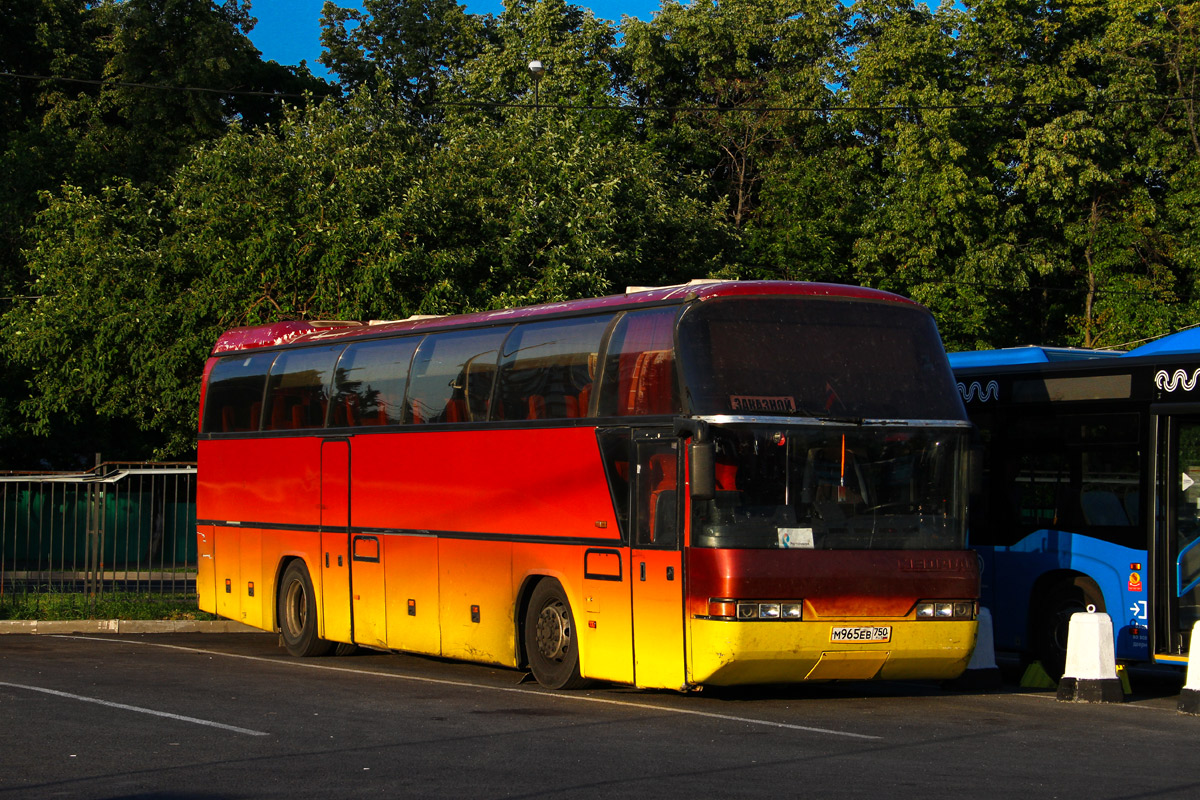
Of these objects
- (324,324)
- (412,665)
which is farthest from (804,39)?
(412,665)

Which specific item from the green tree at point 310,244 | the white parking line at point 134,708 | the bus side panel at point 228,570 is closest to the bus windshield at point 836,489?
the white parking line at point 134,708

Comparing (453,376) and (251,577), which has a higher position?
(453,376)

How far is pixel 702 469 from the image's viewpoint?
10961 mm

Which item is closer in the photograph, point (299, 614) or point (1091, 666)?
point (1091, 666)

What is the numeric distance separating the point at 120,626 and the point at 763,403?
11536mm

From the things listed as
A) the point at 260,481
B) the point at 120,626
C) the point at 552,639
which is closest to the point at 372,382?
the point at 260,481

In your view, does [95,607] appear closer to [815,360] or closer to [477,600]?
[477,600]

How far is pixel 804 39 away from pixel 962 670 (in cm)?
3654

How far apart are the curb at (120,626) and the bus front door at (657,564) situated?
8.59 m

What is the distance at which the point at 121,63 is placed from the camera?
1540 inches

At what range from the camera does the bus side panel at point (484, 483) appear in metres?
12.6

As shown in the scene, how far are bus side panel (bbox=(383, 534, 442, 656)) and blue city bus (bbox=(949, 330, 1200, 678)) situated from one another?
528cm

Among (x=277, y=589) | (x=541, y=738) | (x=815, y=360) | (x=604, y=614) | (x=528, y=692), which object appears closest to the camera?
(x=541, y=738)

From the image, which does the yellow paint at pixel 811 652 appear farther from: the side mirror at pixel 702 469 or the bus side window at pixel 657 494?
the side mirror at pixel 702 469
